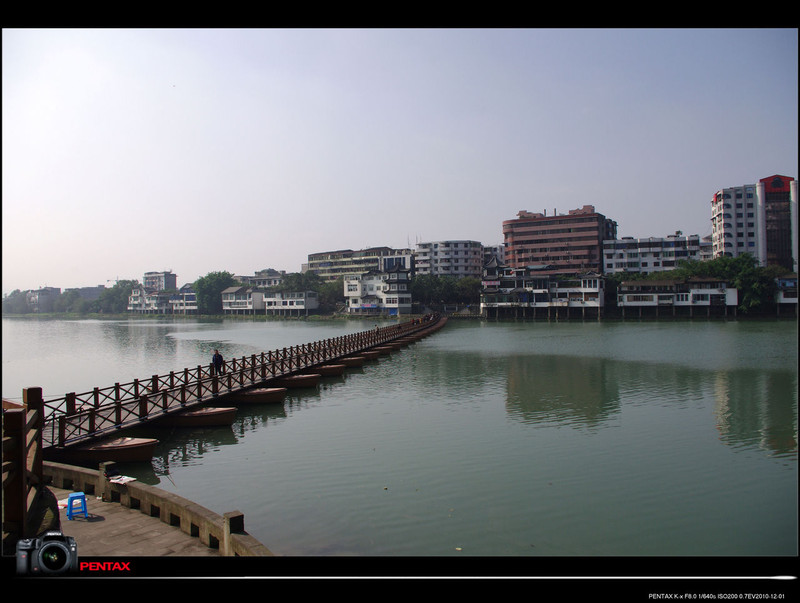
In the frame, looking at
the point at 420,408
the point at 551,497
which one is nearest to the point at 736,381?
the point at 420,408

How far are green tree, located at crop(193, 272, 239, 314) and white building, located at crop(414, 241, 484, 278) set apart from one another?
48.1 metres

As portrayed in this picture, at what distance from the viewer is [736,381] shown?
25469mm

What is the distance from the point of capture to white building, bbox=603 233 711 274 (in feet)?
311

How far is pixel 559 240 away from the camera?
4053 inches

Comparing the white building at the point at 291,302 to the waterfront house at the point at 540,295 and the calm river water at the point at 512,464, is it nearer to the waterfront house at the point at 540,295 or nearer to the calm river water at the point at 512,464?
the waterfront house at the point at 540,295

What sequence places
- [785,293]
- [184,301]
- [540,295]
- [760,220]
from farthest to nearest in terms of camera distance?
[184,301]
[760,220]
[540,295]
[785,293]

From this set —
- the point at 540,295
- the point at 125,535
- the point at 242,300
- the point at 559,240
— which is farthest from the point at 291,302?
the point at 125,535

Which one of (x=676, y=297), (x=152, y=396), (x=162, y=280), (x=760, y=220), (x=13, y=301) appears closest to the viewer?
(x=152, y=396)

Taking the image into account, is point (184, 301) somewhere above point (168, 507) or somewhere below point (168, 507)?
above

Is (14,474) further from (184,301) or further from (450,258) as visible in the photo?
(184,301)

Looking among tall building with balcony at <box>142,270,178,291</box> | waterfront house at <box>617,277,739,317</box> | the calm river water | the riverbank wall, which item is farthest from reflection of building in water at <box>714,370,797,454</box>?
tall building with balcony at <box>142,270,178,291</box>

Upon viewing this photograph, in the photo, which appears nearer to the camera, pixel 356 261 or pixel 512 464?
pixel 512 464

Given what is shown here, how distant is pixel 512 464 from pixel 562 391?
11435 mm
